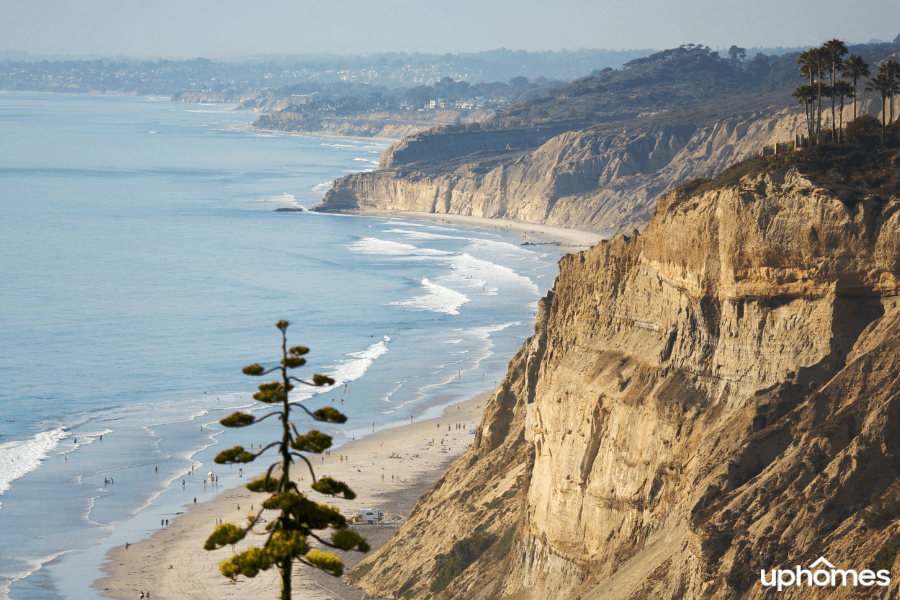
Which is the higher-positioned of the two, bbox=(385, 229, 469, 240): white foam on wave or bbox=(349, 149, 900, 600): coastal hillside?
bbox=(349, 149, 900, 600): coastal hillside

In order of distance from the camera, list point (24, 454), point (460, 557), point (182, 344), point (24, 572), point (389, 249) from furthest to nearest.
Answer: point (389, 249) → point (182, 344) → point (24, 454) → point (24, 572) → point (460, 557)

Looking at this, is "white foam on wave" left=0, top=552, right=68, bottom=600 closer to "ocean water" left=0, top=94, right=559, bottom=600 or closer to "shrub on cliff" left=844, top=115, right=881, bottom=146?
"ocean water" left=0, top=94, right=559, bottom=600

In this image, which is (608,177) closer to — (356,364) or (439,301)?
(439,301)

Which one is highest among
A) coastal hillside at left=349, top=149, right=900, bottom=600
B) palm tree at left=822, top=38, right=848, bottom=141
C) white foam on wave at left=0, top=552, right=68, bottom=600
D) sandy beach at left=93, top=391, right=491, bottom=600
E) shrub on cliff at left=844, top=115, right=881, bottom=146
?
palm tree at left=822, top=38, right=848, bottom=141

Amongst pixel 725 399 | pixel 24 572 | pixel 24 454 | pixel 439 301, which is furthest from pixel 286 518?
pixel 439 301

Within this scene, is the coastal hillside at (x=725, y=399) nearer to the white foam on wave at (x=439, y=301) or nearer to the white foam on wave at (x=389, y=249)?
the white foam on wave at (x=439, y=301)

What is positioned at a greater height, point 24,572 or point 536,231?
point 536,231

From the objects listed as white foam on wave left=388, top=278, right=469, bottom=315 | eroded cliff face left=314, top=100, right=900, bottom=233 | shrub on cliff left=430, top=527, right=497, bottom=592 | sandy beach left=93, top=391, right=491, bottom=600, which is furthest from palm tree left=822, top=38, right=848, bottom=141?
eroded cliff face left=314, top=100, right=900, bottom=233
